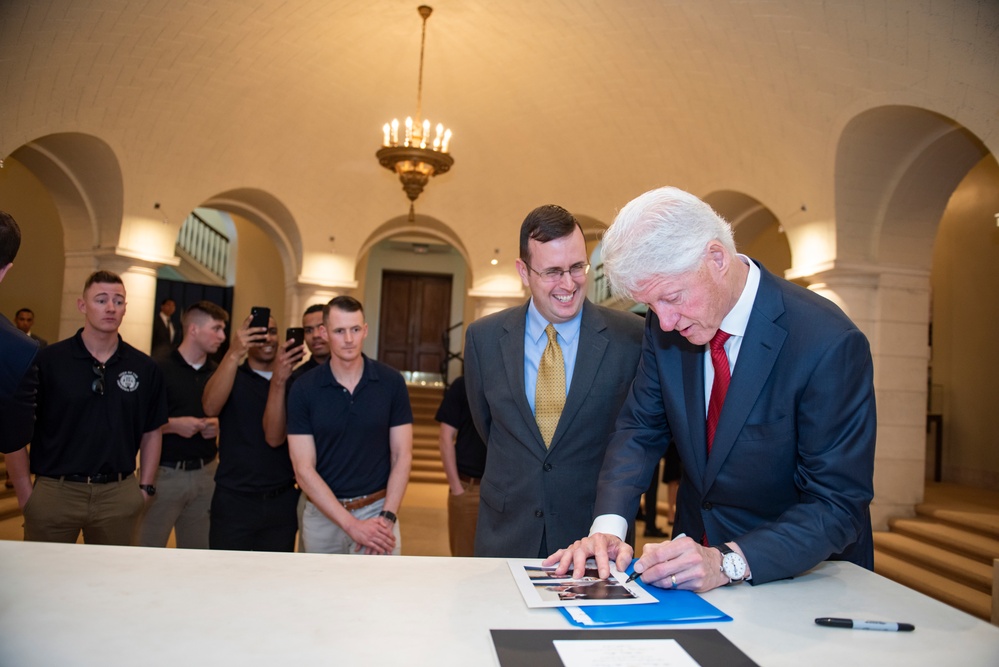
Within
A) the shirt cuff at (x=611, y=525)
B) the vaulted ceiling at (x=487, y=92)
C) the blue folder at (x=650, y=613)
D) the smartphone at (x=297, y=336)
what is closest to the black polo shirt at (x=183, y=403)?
the smartphone at (x=297, y=336)

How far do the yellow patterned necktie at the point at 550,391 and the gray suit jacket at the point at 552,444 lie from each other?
0.18ft

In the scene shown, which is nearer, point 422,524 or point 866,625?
point 866,625

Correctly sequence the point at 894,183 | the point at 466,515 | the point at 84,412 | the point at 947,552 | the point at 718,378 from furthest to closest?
1. the point at 894,183
2. the point at 947,552
3. the point at 466,515
4. the point at 84,412
5. the point at 718,378

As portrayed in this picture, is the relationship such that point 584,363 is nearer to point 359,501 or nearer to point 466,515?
point 359,501

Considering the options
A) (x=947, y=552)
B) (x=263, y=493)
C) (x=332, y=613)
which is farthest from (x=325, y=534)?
(x=947, y=552)

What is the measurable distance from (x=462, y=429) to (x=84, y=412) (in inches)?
86.3

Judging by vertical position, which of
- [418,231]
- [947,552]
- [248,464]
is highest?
[418,231]

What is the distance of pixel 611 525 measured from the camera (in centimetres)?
183

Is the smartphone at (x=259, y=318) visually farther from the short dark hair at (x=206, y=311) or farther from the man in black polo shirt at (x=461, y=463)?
the man in black polo shirt at (x=461, y=463)

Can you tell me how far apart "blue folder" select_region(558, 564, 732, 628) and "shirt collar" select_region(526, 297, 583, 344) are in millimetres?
1216

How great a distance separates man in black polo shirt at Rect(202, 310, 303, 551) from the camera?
147 inches

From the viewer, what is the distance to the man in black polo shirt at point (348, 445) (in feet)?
10.6

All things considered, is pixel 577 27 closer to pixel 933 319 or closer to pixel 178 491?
pixel 178 491

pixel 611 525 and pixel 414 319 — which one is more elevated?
pixel 414 319
